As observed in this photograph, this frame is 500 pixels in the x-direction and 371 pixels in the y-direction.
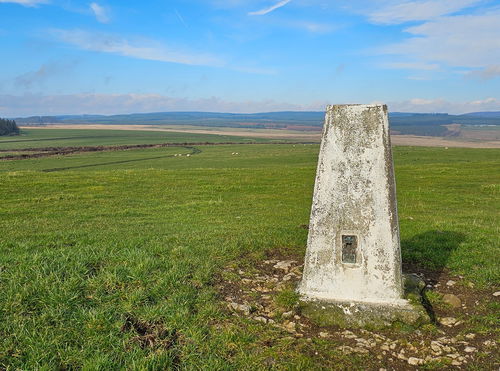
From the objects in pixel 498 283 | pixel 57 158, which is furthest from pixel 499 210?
pixel 57 158

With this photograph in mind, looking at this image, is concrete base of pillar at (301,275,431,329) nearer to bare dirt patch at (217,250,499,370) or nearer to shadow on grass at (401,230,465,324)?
→ bare dirt patch at (217,250,499,370)

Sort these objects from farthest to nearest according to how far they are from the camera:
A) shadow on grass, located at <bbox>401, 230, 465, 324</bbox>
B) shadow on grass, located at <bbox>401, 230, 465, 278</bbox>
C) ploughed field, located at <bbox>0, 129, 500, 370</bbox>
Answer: shadow on grass, located at <bbox>401, 230, 465, 278</bbox> < shadow on grass, located at <bbox>401, 230, 465, 324</bbox> < ploughed field, located at <bbox>0, 129, 500, 370</bbox>

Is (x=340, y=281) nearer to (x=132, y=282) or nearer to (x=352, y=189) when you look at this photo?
(x=352, y=189)

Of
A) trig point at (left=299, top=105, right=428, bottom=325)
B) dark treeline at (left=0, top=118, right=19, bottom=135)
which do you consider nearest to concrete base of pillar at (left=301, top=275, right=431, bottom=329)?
trig point at (left=299, top=105, right=428, bottom=325)

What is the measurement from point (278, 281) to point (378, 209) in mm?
2349

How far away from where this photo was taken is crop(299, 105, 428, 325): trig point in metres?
6.20

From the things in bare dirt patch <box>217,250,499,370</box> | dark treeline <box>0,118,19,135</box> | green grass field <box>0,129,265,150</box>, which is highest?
dark treeline <box>0,118,19,135</box>

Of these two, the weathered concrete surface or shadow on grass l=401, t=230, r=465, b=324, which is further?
shadow on grass l=401, t=230, r=465, b=324

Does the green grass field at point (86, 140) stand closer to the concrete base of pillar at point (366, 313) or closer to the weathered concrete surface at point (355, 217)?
the weathered concrete surface at point (355, 217)

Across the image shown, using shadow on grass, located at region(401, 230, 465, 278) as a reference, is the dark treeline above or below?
above

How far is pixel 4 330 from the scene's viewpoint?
5.33 m

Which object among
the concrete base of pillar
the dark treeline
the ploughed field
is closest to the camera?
the ploughed field

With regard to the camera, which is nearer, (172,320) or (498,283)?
(172,320)

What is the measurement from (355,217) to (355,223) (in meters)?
0.09
